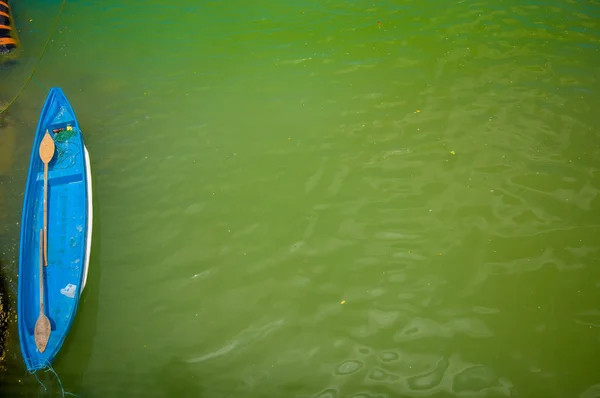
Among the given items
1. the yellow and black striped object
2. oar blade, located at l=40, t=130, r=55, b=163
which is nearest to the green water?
the yellow and black striped object

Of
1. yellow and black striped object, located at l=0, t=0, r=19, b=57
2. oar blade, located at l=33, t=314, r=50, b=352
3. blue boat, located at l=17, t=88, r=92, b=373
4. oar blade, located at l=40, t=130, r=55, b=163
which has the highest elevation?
yellow and black striped object, located at l=0, t=0, r=19, b=57

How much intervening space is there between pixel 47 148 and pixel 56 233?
1127 millimetres

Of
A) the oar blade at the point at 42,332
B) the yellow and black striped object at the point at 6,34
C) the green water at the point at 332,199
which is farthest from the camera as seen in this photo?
the yellow and black striped object at the point at 6,34

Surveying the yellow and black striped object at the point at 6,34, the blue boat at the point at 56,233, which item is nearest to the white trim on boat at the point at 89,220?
the blue boat at the point at 56,233

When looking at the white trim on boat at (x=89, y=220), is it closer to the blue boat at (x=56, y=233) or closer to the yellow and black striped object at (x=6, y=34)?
the blue boat at (x=56, y=233)

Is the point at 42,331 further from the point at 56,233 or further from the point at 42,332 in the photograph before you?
the point at 56,233

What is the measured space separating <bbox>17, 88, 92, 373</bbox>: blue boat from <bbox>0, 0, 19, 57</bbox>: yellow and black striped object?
5.76 feet

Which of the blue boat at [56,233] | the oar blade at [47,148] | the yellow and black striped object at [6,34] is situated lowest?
the blue boat at [56,233]

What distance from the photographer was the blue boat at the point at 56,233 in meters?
4.08

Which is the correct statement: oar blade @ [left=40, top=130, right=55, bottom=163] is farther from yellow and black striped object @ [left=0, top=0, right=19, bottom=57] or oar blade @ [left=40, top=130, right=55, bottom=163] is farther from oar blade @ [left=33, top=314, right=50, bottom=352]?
yellow and black striped object @ [left=0, top=0, right=19, bottom=57]

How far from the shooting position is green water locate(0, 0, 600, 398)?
379 cm

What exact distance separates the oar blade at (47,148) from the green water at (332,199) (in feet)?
1.34

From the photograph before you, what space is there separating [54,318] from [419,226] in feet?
12.8

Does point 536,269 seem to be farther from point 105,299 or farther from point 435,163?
point 105,299
